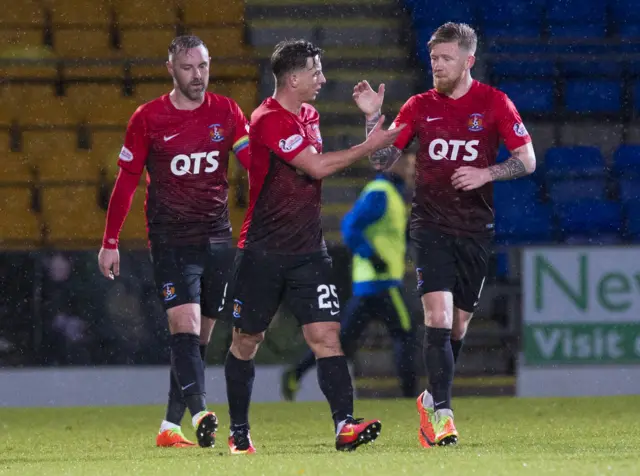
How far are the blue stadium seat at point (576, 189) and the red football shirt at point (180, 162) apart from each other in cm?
604

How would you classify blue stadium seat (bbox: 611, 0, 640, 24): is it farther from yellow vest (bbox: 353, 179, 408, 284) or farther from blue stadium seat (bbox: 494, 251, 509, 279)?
yellow vest (bbox: 353, 179, 408, 284)

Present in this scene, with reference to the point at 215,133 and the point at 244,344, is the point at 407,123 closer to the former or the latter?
the point at 215,133

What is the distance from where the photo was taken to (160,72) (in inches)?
500

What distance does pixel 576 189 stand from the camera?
12.4 meters

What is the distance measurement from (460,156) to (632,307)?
152 inches

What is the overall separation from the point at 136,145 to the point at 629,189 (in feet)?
21.5

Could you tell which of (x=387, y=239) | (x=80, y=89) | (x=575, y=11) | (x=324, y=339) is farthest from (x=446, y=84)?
(x=575, y=11)

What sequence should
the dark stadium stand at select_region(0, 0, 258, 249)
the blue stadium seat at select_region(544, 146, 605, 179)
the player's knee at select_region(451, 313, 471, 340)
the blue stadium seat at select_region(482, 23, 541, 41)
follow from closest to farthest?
1. the player's knee at select_region(451, 313, 471, 340)
2. the dark stadium stand at select_region(0, 0, 258, 249)
3. the blue stadium seat at select_region(544, 146, 605, 179)
4. the blue stadium seat at select_region(482, 23, 541, 41)

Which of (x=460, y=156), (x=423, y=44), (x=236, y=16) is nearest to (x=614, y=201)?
(x=423, y=44)

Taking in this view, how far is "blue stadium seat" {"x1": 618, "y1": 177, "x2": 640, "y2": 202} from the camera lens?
1235cm

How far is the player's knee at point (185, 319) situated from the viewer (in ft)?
22.0

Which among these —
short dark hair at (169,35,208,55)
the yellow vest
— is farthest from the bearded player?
the yellow vest

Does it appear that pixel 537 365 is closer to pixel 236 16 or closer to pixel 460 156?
pixel 460 156

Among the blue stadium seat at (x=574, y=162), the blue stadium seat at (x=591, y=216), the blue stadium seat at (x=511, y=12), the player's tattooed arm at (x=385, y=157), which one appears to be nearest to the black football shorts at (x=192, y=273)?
the player's tattooed arm at (x=385, y=157)
